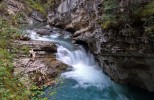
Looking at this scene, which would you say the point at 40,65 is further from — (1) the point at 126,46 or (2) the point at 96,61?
(1) the point at 126,46

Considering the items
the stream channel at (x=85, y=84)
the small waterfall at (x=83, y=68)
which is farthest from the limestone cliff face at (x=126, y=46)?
the small waterfall at (x=83, y=68)

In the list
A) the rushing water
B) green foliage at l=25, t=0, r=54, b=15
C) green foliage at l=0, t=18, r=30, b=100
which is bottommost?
the rushing water

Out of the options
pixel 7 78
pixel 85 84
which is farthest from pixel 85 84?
pixel 7 78

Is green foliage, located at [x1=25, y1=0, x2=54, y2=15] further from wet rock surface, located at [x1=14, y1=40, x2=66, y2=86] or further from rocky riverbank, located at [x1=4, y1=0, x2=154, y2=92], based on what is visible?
rocky riverbank, located at [x1=4, y1=0, x2=154, y2=92]

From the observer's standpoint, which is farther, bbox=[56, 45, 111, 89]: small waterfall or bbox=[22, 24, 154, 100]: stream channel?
bbox=[56, 45, 111, 89]: small waterfall

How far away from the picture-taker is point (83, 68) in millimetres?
10508

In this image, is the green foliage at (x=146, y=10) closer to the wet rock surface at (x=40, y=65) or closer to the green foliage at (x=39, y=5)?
the wet rock surface at (x=40, y=65)

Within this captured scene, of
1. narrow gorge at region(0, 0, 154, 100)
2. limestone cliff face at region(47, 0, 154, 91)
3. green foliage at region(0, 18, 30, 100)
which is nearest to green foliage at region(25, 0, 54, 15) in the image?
narrow gorge at region(0, 0, 154, 100)

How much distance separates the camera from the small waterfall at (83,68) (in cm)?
902

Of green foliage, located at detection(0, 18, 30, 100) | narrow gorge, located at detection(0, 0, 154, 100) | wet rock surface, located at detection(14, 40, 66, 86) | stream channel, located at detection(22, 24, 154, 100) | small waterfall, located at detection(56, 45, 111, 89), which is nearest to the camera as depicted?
green foliage, located at detection(0, 18, 30, 100)

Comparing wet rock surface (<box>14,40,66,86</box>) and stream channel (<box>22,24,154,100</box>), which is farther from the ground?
wet rock surface (<box>14,40,66,86</box>)

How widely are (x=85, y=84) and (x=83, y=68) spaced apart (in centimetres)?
183

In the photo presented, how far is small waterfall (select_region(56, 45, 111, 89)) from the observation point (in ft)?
29.6

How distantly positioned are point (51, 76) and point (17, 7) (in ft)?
57.7
